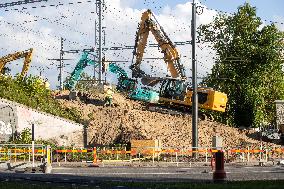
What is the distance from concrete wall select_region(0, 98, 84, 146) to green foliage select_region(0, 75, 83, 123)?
2.06 metres

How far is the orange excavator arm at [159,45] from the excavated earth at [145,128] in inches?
161

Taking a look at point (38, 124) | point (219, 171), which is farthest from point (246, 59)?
point (219, 171)

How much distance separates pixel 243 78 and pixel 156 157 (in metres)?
40.7

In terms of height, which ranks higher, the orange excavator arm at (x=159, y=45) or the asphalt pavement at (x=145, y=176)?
the orange excavator arm at (x=159, y=45)

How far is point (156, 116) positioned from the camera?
182ft

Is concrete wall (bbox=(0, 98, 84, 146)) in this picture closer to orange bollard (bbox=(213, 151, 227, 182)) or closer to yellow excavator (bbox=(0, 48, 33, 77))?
yellow excavator (bbox=(0, 48, 33, 77))

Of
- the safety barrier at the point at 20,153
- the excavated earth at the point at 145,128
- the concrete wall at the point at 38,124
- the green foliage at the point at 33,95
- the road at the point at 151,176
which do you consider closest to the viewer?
the road at the point at 151,176

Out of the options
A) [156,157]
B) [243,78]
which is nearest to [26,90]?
[156,157]

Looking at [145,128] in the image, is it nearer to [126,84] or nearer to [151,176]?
[126,84]

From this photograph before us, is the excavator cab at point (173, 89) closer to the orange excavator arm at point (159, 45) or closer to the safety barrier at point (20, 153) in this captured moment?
the orange excavator arm at point (159, 45)

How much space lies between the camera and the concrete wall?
44312 mm

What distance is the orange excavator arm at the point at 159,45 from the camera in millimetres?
56812

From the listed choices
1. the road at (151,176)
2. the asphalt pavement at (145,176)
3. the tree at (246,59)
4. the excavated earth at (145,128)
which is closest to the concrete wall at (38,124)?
the excavated earth at (145,128)

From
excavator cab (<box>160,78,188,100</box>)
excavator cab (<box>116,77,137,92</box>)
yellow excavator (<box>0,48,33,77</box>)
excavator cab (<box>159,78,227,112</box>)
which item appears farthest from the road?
yellow excavator (<box>0,48,33,77</box>)
